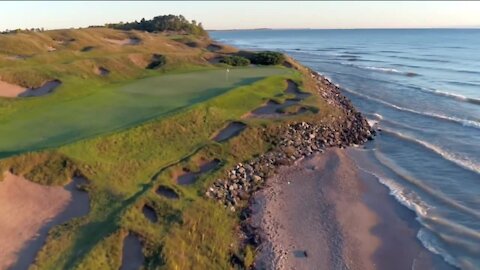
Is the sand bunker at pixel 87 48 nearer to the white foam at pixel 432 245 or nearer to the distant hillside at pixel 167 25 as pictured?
the white foam at pixel 432 245

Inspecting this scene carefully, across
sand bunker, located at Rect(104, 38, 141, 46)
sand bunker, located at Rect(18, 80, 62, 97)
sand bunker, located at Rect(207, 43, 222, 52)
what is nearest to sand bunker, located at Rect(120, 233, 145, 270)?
sand bunker, located at Rect(18, 80, 62, 97)

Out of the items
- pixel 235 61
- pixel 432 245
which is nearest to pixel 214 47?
pixel 235 61

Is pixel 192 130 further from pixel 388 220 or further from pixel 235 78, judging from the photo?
pixel 235 78

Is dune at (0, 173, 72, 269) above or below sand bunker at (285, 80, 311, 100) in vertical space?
below

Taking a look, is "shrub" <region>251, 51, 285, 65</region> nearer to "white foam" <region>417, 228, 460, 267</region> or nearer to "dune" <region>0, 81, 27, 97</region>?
"dune" <region>0, 81, 27, 97</region>

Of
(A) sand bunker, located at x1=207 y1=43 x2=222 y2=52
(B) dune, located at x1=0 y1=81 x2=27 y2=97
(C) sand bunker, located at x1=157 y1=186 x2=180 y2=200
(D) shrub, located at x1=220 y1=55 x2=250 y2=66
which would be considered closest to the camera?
(C) sand bunker, located at x1=157 y1=186 x2=180 y2=200

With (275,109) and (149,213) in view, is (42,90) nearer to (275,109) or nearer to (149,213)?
(275,109)
